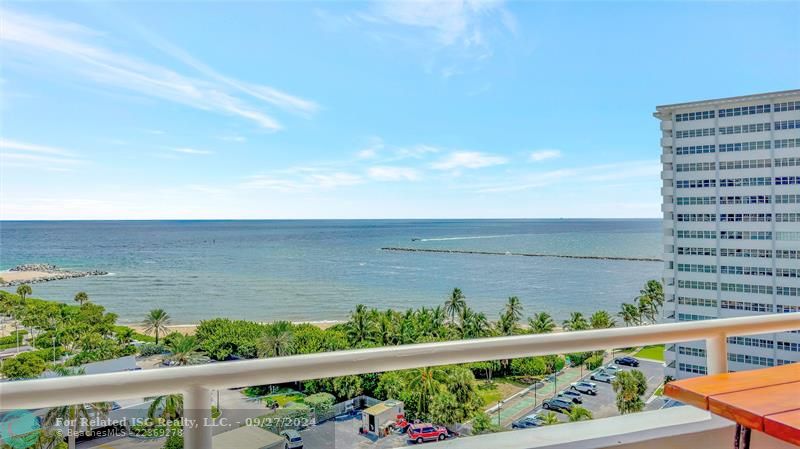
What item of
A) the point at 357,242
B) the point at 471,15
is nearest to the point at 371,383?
the point at 471,15

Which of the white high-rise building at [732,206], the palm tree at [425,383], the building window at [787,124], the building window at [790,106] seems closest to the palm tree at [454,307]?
the white high-rise building at [732,206]

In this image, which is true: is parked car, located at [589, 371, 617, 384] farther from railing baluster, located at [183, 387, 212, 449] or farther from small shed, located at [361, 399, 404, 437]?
railing baluster, located at [183, 387, 212, 449]

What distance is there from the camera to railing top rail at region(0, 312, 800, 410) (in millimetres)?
614

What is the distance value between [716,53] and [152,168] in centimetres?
1729

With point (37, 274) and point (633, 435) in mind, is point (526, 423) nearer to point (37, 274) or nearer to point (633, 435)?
point (633, 435)

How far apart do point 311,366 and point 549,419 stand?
28.7 inches

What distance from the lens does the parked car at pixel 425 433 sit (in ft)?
3.49

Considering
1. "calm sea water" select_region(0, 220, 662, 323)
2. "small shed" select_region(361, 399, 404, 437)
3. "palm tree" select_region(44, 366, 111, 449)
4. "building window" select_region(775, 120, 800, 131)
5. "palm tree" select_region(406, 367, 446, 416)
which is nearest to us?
"palm tree" select_region(44, 366, 111, 449)

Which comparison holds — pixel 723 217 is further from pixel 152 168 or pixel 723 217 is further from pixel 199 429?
pixel 152 168

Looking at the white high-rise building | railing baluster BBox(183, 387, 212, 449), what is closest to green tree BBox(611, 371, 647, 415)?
railing baluster BBox(183, 387, 212, 449)

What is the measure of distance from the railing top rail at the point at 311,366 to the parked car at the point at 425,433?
35 centimetres

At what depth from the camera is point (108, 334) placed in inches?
295

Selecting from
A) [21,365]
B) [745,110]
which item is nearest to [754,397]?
[21,365]

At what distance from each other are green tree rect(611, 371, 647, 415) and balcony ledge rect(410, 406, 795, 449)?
0.33ft
